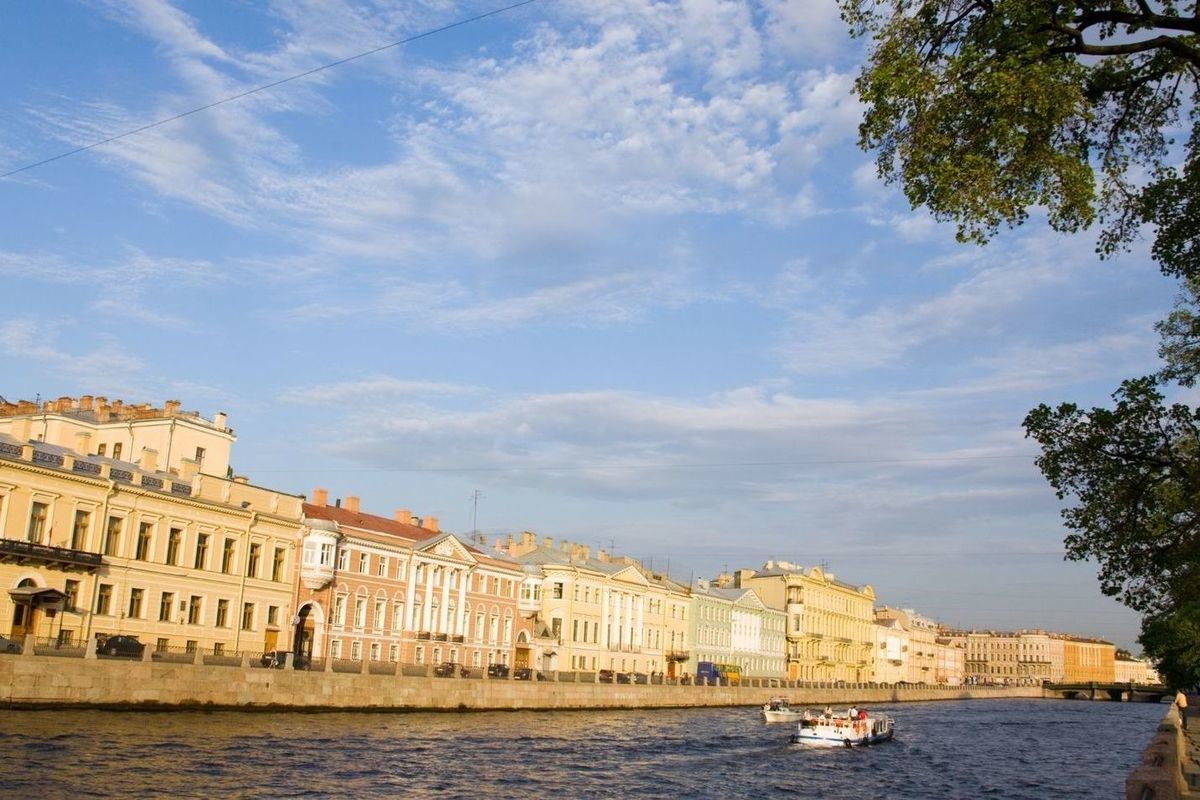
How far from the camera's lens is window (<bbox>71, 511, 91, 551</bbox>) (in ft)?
163

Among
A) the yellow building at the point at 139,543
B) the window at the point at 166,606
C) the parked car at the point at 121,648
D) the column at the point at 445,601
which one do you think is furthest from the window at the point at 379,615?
the parked car at the point at 121,648

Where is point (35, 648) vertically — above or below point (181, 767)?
above

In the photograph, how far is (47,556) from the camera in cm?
4716

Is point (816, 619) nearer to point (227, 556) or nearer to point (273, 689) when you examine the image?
point (227, 556)

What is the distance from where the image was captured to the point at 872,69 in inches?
486

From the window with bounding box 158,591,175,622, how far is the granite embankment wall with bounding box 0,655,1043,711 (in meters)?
9.46

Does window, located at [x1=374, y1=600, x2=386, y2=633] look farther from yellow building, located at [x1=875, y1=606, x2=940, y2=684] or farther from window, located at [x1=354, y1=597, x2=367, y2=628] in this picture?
yellow building, located at [x1=875, y1=606, x2=940, y2=684]

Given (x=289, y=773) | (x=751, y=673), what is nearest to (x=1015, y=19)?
(x=289, y=773)

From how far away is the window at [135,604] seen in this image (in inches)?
2055

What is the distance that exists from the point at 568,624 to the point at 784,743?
33.6 m

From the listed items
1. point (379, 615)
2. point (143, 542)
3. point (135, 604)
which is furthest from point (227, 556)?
point (379, 615)

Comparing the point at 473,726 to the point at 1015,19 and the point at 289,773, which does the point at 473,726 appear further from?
the point at 1015,19

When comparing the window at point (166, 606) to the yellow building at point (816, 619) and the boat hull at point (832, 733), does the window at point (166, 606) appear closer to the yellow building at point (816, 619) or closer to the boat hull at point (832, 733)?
the boat hull at point (832, 733)

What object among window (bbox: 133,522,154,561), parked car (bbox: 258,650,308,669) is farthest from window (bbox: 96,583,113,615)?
parked car (bbox: 258,650,308,669)
